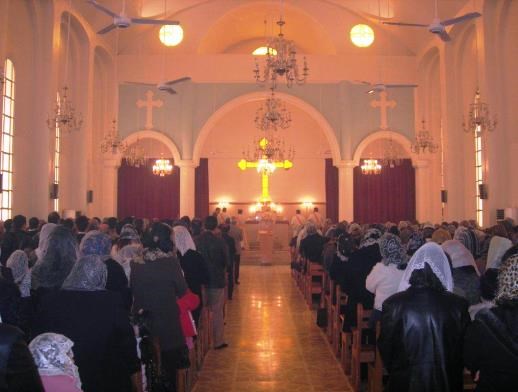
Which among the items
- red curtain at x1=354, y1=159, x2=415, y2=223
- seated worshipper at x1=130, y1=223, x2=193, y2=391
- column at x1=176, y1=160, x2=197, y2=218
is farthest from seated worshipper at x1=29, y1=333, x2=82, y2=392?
red curtain at x1=354, y1=159, x2=415, y2=223

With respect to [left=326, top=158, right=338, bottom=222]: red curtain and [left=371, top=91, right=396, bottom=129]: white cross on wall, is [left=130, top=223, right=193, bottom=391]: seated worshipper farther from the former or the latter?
[left=326, top=158, right=338, bottom=222]: red curtain

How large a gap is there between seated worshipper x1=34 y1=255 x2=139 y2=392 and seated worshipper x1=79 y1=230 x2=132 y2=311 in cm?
98

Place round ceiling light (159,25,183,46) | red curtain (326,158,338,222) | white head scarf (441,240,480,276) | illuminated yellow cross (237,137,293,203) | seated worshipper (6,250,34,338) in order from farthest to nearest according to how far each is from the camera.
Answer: red curtain (326,158,338,222) → round ceiling light (159,25,183,46) → illuminated yellow cross (237,137,293,203) → white head scarf (441,240,480,276) → seated worshipper (6,250,34,338)

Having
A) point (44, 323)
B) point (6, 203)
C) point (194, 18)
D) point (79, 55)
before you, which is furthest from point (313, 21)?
point (44, 323)

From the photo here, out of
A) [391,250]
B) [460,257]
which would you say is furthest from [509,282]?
[460,257]

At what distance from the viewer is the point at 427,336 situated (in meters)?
3.57

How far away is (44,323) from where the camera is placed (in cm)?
364

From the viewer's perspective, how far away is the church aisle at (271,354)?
20.9ft

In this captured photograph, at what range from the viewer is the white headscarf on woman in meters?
5.05

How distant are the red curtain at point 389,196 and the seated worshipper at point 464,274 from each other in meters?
16.8

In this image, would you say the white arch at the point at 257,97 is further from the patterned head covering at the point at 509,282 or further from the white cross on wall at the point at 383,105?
the patterned head covering at the point at 509,282

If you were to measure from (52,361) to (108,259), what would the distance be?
2.28 metres

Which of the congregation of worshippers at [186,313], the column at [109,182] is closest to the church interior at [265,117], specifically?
the column at [109,182]

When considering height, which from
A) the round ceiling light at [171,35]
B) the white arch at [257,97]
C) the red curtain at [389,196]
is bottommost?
the red curtain at [389,196]
